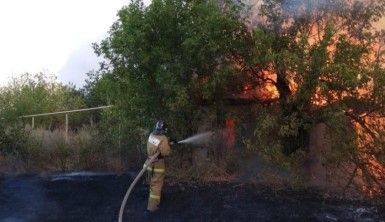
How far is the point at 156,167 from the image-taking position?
10859mm

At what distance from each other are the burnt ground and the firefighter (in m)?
0.24

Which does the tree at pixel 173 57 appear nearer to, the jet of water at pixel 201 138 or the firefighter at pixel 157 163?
the jet of water at pixel 201 138

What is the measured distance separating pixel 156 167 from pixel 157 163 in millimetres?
82

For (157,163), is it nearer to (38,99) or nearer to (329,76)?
(329,76)

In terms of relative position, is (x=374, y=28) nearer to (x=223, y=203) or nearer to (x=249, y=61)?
(x=249, y=61)

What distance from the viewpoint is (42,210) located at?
11.0 meters

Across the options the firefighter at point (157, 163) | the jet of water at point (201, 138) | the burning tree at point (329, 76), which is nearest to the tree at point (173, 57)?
the jet of water at point (201, 138)

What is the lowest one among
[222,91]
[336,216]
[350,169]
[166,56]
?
[336,216]

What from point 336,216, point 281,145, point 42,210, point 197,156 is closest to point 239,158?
point 197,156

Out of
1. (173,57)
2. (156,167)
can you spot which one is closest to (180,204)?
(156,167)

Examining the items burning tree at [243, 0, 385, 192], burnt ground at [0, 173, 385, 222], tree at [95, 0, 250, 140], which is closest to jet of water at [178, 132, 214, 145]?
tree at [95, 0, 250, 140]

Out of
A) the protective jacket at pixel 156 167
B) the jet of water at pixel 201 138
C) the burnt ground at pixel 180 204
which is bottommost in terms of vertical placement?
the burnt ground at pixel 180 204

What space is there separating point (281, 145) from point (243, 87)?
5.36ft

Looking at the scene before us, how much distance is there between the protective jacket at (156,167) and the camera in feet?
34.8
